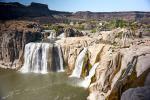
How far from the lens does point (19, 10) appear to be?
1965 inches

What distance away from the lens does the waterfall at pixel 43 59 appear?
2008 cm

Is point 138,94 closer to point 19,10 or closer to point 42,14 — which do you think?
point 19,10

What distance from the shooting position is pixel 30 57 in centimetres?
2125

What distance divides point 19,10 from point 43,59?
3222cm

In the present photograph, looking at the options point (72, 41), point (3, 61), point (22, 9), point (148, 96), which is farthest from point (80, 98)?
point (22, 9)

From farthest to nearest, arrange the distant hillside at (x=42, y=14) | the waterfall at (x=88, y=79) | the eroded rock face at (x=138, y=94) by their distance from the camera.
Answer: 1. the distant hillside at (x=42, y=14)
2. the waterfall at (x=88, y=79)
3. the eroded rock face at (x=138, y=94)

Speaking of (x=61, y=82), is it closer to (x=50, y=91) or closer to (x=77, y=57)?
(x=50, y=91)

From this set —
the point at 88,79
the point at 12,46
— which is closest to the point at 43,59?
the point at 12,46

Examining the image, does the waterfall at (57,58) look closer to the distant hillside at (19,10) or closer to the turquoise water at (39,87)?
the turquoise water at (39,87)

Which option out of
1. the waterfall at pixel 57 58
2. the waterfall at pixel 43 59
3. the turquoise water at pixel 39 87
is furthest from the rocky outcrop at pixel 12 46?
the waterfall at pixel 57 58

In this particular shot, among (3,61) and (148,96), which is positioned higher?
(148,96)

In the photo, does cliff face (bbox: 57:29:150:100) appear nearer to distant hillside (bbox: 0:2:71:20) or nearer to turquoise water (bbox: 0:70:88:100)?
turquoise water (bbox: 0:70:88:100)

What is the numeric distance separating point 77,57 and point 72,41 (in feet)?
7.77

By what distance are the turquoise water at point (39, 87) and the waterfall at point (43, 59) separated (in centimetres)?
109
